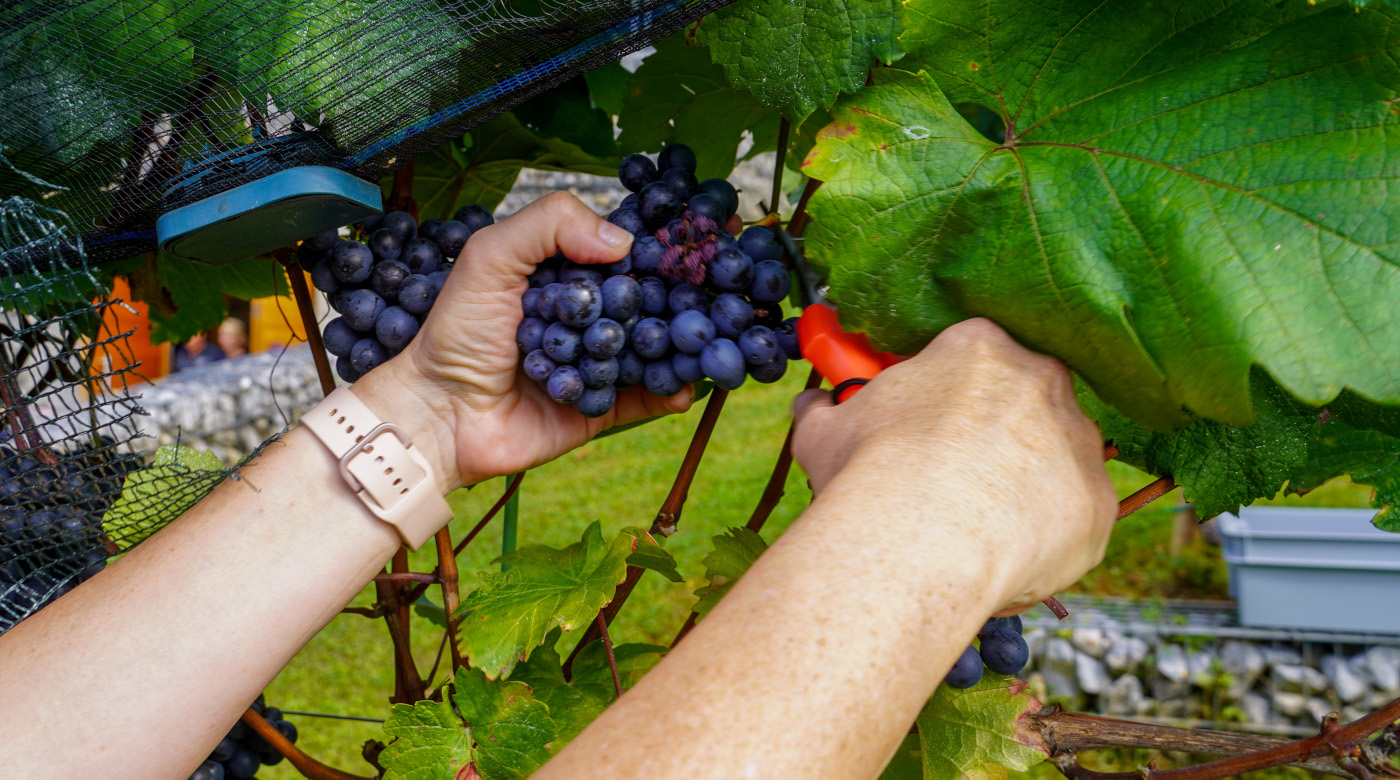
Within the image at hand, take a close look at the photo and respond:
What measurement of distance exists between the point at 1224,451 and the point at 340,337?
793 millimetres

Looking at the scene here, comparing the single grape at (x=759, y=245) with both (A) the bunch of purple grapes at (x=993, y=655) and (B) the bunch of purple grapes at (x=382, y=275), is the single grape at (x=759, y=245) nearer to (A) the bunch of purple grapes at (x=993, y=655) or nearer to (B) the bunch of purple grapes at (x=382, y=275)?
(B) the bunch of purple grapes at (x=382, y=275)

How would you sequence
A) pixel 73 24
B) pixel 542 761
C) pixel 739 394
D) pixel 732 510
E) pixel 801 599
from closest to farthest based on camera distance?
pixel 801 599
pixel 73 24
pixel 542 761
pixel 732 510
pixel 739 394

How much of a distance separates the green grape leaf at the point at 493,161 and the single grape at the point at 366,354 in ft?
0.74

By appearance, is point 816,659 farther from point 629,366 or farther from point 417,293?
point 417,293

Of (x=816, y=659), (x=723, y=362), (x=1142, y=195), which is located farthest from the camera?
(x=723, y=362)

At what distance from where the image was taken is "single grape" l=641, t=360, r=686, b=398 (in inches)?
31.8

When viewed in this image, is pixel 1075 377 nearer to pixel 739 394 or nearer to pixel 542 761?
pixel 542 761

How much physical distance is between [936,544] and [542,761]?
47 centimetres

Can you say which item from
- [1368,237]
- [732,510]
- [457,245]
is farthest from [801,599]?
[732,510]

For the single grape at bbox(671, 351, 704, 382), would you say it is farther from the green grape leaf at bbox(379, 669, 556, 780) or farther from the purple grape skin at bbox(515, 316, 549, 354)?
the green grape leaf at bbox(379, 669, 556, 780)

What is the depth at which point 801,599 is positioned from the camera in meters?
0.54

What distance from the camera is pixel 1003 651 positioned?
889 millimetres

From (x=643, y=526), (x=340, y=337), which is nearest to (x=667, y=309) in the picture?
(x=340, y=337)

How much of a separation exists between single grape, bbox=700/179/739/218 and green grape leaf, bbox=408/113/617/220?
0.87ft
